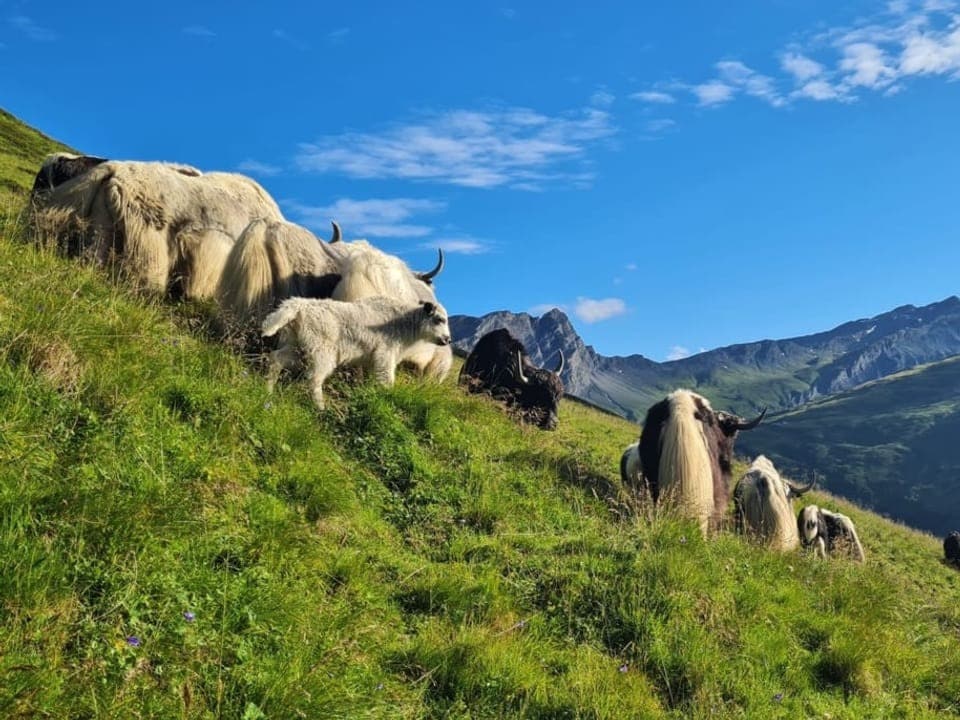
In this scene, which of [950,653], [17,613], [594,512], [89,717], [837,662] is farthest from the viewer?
[594,512]

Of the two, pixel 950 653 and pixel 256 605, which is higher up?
pixel 256 605

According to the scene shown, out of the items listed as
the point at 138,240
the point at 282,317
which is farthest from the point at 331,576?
the point at 138,240

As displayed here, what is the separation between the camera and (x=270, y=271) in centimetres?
998

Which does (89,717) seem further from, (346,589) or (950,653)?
(950,653)

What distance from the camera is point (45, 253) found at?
767 cm

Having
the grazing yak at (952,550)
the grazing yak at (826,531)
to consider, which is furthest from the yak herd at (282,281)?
the grazing yak at (952,550)

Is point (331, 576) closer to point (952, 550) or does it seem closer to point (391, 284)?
point (391, 284)

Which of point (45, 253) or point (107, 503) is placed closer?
point (107, 503)

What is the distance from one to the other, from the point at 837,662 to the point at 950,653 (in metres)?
2.30

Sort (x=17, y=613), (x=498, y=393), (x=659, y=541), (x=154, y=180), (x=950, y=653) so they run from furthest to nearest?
1. (x=498, y=393)
2. (x=154, y=180)
3. (x=950, y=653)
4. (x=659, y=541)
5. (x=17, y=613)

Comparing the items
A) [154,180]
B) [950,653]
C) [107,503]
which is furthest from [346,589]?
[154,180]

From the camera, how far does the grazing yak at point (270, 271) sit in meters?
9.70

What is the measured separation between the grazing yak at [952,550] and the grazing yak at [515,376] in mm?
13412

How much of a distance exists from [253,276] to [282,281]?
41cm
